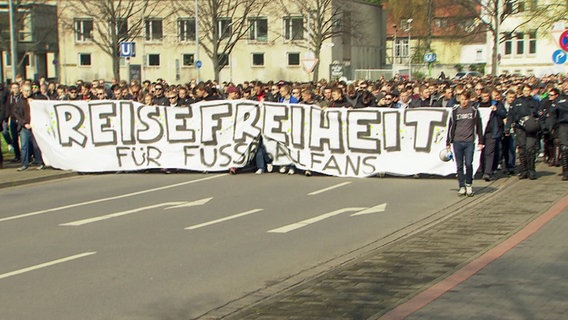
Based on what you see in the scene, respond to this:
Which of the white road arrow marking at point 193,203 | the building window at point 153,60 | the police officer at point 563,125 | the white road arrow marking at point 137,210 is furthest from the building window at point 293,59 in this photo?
the white road arrow marking at point 137,210

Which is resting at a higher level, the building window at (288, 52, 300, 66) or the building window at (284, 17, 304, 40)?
the building window at (284, 17, 304, 40)

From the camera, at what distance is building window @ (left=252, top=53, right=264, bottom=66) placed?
81.2 metres

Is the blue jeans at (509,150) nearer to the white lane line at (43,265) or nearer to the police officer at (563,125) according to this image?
the police officer at (563,125)

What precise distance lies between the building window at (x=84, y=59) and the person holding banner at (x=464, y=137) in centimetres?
7032

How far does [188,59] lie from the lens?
81.9m

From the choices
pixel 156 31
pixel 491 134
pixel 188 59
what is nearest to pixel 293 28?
pixel 188 59

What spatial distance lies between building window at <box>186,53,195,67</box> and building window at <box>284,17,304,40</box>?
8528 millimetres

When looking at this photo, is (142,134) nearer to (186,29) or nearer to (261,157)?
(261,157)

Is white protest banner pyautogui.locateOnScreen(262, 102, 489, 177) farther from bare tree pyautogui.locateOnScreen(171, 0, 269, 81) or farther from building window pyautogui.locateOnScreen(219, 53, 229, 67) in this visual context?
building window pyautogui.locateOnScreen(219, 53, 229, 67)

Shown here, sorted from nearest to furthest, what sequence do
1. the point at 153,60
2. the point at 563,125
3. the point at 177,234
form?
the point at 177,234 → the point at 563,125 → the point at 153,60

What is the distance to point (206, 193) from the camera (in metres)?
16.5

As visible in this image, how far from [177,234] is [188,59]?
7091 cm

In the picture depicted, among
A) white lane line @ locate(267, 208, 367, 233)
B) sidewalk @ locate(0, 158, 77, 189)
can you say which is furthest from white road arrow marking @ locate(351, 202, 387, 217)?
sidewalk @ locate(0, 158, 77, 189)

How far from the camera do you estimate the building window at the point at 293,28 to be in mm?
76438
